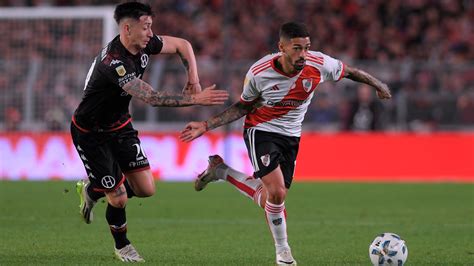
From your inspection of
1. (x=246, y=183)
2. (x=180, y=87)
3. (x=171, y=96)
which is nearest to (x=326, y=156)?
(x=180, y=87)

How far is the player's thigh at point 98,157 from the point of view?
30.3 feet

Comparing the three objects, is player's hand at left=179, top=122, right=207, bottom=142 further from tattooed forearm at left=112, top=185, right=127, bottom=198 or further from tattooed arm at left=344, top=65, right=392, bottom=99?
tattooed arm at left=344, top=65, right=392, bottom=99

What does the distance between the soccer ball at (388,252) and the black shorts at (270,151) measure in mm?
1184

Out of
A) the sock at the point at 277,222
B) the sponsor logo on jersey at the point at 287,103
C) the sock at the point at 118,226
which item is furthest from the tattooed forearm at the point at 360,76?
the sock at the point at 118,226

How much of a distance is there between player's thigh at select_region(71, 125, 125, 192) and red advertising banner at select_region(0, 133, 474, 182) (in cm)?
1057

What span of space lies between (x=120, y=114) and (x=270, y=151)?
1466mm

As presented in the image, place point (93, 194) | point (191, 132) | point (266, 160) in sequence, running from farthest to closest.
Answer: point (93, 194), point (266, 160), point (191, 132)

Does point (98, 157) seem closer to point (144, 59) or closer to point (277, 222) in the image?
point (144, 59)

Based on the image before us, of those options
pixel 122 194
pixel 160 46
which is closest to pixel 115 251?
pixel 122 194

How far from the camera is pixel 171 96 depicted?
8195 millimetres

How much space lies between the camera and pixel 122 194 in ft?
30.7

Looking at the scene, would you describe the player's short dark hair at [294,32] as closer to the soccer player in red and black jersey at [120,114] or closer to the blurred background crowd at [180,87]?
the soccer player in red and black jersey at [120,114]

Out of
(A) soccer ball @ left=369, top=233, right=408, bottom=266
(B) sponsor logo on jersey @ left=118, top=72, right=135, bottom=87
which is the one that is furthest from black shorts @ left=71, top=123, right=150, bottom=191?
(A) soccer ball @ left=369, top=233, right=408, bottom=266

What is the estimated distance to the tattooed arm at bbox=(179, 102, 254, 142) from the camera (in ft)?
27.2
